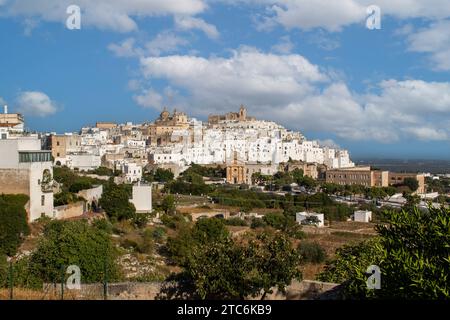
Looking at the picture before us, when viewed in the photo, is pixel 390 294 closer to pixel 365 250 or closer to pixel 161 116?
pixel 365 250

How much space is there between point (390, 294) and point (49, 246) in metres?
8.93

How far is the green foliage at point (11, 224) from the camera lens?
17381mm

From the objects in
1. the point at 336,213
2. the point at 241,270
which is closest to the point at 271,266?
the point at 241,270

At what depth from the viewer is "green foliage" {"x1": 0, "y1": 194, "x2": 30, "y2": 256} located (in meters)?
17.4

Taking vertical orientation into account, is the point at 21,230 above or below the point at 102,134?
below

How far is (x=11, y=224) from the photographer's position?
58.6ft

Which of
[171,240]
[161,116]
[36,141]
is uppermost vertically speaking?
[161,116]

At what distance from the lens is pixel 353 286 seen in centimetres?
915

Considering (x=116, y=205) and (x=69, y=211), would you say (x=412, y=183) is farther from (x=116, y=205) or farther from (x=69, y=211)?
(x=69, y=211)

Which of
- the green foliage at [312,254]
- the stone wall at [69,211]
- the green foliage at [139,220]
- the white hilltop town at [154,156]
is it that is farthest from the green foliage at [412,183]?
the stone wall at [69,211]

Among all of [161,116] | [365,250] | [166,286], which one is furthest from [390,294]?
[161,116]

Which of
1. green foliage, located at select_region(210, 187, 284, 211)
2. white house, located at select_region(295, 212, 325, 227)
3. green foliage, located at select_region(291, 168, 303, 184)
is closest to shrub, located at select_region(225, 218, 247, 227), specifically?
white house, located at select_region(295, 212, 325, 227)

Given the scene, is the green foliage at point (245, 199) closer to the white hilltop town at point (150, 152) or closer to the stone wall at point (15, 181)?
the white hilltop town at point (150, 152)
